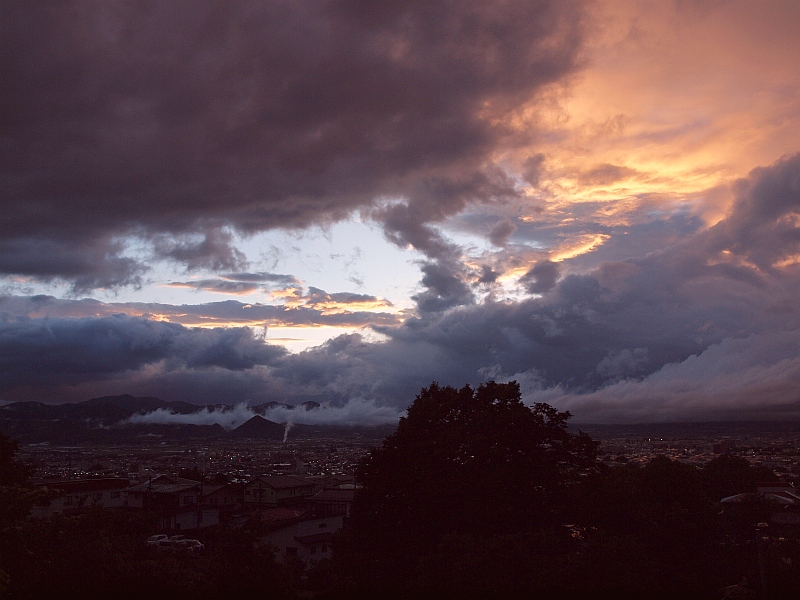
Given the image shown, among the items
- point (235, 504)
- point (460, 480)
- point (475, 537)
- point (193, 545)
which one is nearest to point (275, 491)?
point (235, 504)

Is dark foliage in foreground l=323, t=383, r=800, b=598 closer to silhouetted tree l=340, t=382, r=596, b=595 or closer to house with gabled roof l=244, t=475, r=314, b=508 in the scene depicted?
silhouetted tree l=340, t=382, r=596, b=595

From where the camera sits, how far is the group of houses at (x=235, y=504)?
46062mm

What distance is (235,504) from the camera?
62.5 meters

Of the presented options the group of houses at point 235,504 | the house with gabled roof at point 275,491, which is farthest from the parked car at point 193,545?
the house with gabled roof at point 275,491

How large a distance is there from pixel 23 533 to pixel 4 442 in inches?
664

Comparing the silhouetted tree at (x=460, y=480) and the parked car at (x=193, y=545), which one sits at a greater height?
the silhouetted tree at (x=460, y=480)

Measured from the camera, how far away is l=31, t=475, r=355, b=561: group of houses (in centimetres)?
4606

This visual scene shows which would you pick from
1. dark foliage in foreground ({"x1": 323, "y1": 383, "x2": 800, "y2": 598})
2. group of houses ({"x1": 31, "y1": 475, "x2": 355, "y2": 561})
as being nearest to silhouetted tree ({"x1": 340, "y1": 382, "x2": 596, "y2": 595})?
dark foliage in foreground ({"x1": 323, "y1": 383, "x2": 800, "y2": 598})

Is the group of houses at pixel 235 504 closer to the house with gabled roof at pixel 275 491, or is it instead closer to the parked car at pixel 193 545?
the house with gabled roof at pixel 275 491

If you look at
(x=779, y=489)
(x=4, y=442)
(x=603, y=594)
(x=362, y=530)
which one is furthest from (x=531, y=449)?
(x=779, y=489)

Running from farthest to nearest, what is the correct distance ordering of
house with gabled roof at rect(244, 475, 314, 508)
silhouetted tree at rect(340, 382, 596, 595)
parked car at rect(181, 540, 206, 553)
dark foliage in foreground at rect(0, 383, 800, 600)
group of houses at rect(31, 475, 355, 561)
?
house with gabled roof at rect(244, 475, 314, 508) → group of houses at rect(31, 475, 355, 561) → parked car at rect(181, 540, 206, 553) → silhouetted tree at rect(340, 382, 596, 595) → dark foliage in foreground at rect(0, 383, 800, 600)

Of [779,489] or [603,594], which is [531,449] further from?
[779,489]

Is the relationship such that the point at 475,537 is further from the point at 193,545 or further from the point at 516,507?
the point at 193,545

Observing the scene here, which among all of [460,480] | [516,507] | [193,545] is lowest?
[193,545]
